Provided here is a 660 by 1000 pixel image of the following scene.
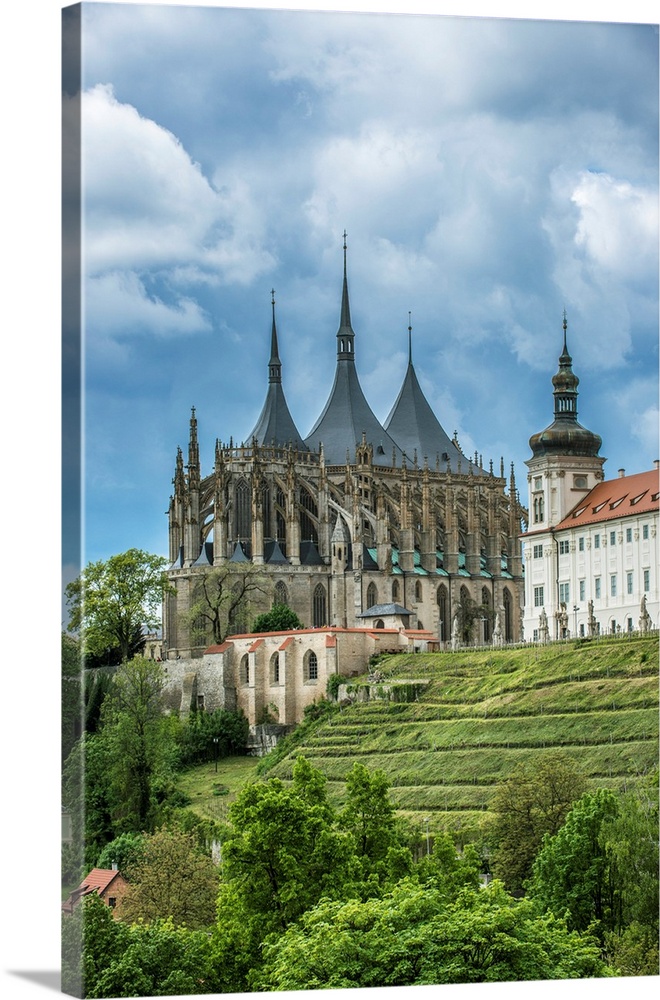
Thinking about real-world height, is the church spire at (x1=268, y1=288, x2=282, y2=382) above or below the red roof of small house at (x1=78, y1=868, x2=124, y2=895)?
above

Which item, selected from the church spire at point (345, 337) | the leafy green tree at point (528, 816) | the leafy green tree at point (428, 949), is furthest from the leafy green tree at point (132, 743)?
the leafy green tree at point (428, 949)

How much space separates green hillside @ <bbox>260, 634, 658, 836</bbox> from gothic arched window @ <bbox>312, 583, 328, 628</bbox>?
38.1 feet

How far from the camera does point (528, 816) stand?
30125 millimetres

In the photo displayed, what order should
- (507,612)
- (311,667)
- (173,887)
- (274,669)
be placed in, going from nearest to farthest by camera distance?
(173,887), (311,667), (274,669), (507,612)

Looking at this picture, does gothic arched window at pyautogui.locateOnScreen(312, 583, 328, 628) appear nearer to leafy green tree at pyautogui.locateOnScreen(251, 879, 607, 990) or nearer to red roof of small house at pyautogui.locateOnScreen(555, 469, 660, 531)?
red roof of small house at pyautogui.locateOnScreen(555, 469, 660, 531)

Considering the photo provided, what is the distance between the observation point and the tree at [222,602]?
59094 millimetres

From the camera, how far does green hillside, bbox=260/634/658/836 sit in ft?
120

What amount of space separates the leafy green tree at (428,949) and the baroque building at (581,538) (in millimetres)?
14470

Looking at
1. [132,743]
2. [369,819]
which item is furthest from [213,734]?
[369,819]

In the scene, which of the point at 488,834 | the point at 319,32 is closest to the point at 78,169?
the point at 319,32

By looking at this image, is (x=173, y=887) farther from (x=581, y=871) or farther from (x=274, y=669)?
(x=274, y=669)

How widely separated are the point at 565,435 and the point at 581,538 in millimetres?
3269

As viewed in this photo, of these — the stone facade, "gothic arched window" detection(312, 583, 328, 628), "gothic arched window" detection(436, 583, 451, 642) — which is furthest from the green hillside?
"gothic arched window" detection(436, 583, 451, 642)

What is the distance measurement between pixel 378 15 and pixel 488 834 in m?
16.6
